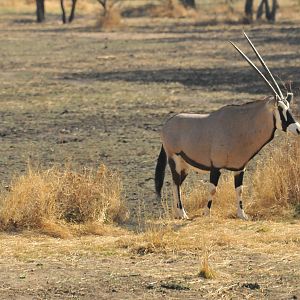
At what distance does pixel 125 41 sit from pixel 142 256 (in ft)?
118

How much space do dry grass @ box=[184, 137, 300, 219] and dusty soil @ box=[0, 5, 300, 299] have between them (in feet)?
1.36

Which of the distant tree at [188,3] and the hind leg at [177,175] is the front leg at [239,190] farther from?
the distant tree at [188,3]

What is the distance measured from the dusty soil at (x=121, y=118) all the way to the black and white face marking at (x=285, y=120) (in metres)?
0.92

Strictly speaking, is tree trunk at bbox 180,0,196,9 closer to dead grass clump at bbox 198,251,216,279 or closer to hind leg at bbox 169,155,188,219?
hind leg at bbox 169,155,188,219

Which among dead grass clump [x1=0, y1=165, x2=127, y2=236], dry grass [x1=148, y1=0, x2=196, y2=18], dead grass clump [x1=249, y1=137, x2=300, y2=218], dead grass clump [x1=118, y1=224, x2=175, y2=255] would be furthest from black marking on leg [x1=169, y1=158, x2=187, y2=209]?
dry grass [x1=148, y1=0, x2=196, y2=18]

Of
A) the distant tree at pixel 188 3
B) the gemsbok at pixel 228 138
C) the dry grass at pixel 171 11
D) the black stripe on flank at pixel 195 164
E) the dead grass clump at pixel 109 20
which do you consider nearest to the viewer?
the gemsbok at pixel 228 138

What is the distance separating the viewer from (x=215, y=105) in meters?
22.8

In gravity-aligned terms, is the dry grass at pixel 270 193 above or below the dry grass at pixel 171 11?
above

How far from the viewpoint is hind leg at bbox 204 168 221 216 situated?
37.5ft

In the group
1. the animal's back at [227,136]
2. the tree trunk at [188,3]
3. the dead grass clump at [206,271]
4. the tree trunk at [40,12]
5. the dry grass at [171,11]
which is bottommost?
the tree trunk at [188,3]

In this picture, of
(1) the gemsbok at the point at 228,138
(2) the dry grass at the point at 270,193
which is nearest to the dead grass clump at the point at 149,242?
(1) the gemsbok at the point at 228,138

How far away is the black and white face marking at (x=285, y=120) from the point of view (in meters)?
10.9

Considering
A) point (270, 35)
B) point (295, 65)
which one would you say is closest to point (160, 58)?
point (295, 65)

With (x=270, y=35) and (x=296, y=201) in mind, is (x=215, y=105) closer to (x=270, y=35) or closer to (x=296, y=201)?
(x=296, y=201)
